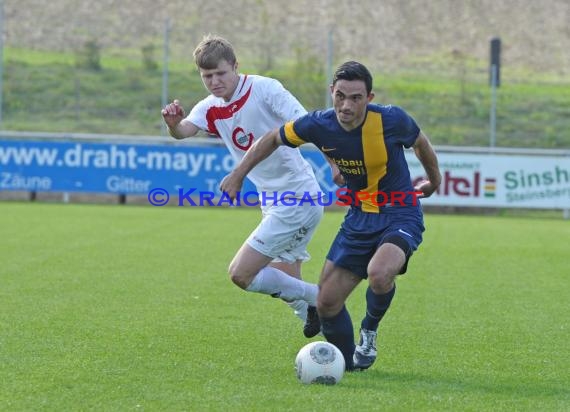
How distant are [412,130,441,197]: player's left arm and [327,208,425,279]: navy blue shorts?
26cm

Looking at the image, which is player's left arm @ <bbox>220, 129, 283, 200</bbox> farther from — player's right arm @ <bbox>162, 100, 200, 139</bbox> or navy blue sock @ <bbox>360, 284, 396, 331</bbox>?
navy blue sock @ <bbox>360, 284, 396, 331</bbox>

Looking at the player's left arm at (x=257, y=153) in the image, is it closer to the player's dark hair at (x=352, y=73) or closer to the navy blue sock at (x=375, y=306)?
the player's dark hair at (x=352, y=73)

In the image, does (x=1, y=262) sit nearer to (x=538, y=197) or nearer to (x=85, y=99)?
(x=538, y=197)

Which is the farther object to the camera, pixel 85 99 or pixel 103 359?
pixel 85 99

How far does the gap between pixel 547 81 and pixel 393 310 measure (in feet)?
67.6

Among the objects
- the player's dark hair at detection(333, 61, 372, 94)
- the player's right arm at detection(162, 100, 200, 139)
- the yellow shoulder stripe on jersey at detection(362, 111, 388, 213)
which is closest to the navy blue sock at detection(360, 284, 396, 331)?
the yellow shoulder stripe on jersey at detection(362, 111, 388, 213)

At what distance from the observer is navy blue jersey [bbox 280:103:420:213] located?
6.21 m

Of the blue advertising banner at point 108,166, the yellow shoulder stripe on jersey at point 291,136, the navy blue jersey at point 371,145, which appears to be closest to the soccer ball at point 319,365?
the navy blue jersey at point 371,145

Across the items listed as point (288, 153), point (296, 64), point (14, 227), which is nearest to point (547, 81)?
point (296, 64)

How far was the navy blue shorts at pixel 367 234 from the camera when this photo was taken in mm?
6297

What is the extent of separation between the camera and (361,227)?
20.9 ft

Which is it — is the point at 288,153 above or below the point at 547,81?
below

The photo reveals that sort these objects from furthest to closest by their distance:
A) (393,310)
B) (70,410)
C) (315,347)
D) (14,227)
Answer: (14,227), (393,310), (315,347), (70,410)

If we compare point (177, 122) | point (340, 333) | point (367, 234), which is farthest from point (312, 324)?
point (177, 122)
